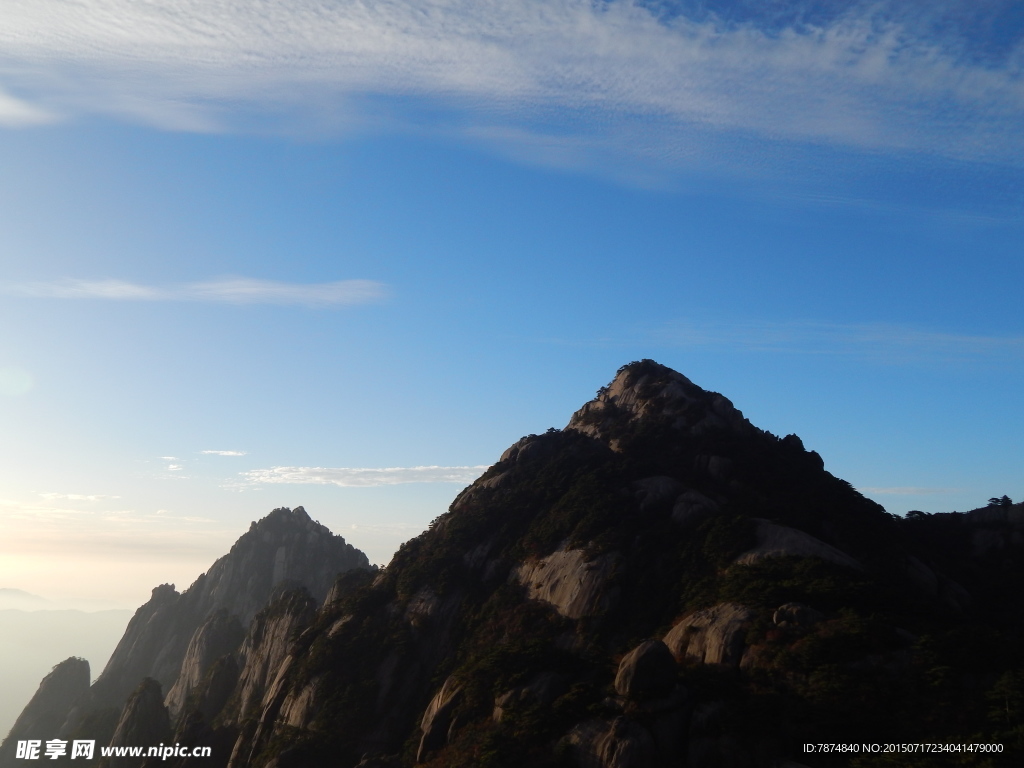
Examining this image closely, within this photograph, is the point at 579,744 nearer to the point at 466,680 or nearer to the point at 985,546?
the point at 466,680

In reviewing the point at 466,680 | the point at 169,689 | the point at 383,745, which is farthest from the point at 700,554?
the point at 169,689

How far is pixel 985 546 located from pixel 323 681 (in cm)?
7504

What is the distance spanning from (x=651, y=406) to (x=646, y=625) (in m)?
41.6

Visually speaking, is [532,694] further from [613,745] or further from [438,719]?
[438,719]

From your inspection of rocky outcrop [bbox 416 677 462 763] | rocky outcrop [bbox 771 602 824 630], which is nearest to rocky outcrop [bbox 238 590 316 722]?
rocky outcrop [bbox 416 677 462 763]

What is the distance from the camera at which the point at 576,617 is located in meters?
70.0

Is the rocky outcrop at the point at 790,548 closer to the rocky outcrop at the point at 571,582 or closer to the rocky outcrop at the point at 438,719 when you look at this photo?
the rocky outcrop at the point at 571,582

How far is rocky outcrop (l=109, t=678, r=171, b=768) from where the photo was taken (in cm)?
9531

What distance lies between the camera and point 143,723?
97500mm

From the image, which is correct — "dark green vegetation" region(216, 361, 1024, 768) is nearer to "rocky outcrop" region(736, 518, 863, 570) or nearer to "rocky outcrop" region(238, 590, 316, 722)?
"rocky outcrop" region(736, 518, 863, 570)

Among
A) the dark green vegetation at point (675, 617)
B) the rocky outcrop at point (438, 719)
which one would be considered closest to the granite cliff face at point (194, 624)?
the dark green vegetation at point (675, 617)

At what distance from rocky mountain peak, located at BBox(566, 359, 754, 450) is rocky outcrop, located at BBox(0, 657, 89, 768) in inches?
4283

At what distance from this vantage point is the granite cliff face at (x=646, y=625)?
161 feet

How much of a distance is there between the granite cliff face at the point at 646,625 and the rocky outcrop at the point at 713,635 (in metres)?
0.27
